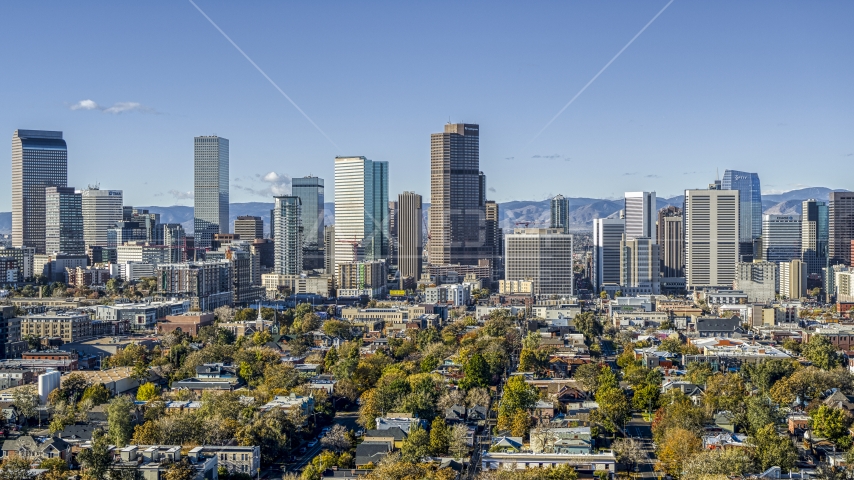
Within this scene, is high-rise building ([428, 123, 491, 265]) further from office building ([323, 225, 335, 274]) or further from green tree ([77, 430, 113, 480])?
green tree ([77, 430, 113, 480])

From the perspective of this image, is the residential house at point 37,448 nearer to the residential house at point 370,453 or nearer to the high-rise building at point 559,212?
the residential house at point 370,453

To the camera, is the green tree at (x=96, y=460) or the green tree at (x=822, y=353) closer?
the green tree at (x=96, y=460)

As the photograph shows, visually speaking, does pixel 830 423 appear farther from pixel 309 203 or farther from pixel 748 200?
pixel 748 200

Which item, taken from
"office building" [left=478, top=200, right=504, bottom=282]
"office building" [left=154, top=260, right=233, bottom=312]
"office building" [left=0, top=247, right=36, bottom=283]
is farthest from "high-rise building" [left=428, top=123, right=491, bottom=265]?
"office building" [left=0, top=247, right=36, bottom=283]

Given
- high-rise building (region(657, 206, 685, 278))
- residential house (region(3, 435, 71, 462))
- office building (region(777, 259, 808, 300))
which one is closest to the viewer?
residential house (region(3, 435, 71, 462))

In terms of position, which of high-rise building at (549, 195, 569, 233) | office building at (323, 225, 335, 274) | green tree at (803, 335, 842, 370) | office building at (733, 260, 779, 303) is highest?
high-rise building at (549, 195, 569, 233)

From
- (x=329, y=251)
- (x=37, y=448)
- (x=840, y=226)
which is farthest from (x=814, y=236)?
(x=37, y=448)

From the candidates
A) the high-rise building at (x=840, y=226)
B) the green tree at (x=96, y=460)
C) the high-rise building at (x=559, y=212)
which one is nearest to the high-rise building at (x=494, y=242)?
the high-rise building at (x=559, y=212)
